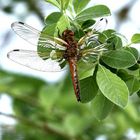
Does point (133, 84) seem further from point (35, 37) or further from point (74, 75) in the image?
point (35, 37)

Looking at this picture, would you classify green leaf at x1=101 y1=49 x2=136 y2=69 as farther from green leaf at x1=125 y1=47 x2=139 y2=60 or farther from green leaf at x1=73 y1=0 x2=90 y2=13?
green leaf at x1=73 y1=0 x2=90 y2=13

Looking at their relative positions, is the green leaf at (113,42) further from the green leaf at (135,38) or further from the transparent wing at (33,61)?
the transparent wing at (33,61)

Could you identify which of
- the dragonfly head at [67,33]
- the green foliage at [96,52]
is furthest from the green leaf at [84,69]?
the dragonfly head at [67,33]

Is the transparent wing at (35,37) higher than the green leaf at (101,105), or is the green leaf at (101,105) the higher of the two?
the transparent wing at (35,37)

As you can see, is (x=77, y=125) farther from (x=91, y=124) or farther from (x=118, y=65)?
(x=118, y=65)

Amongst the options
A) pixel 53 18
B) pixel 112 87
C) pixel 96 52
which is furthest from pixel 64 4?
pixel 112 87

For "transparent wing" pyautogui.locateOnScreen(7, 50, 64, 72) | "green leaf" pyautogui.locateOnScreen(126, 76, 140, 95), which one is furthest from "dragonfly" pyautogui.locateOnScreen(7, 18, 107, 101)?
"green leaf" pyautogui.locateOnScreen(126, 76, 140, 95)
